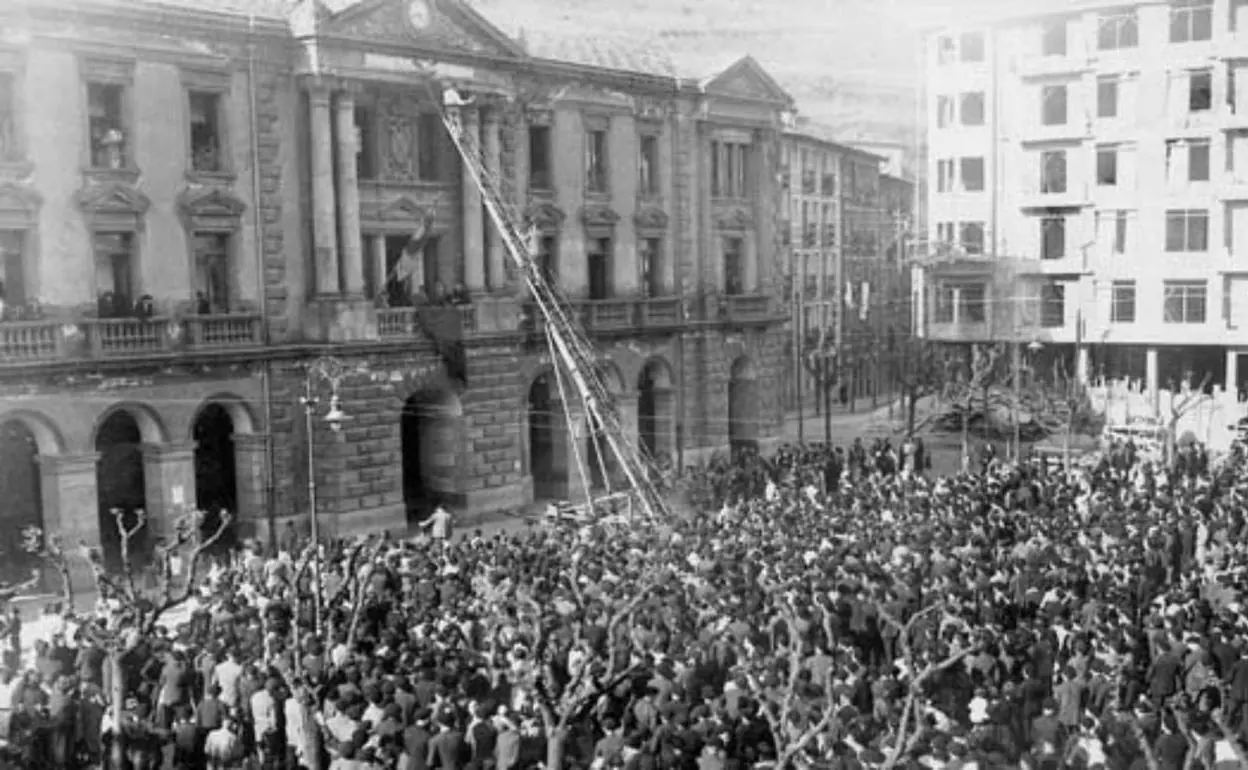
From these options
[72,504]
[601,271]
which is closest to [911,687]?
[72,504]

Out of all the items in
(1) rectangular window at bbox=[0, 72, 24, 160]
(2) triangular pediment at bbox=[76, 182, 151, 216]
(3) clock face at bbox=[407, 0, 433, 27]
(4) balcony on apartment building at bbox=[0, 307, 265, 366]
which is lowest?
(4) balcony on apartment building at bbox=[0, 307, 265, 366]

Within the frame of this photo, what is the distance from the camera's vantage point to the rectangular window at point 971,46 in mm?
54188

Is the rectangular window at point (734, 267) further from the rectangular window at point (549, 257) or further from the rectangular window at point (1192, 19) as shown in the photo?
the rectangular window at point (1192, 19)

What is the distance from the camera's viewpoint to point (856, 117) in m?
70.9

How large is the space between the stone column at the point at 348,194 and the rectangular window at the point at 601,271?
9.27 meters

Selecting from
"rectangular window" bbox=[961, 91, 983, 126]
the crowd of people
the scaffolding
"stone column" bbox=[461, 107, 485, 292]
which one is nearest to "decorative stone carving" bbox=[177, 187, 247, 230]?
the scaffolding

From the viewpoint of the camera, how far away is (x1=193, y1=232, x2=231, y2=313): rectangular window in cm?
3466

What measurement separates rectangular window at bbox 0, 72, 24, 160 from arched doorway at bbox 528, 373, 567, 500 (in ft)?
54.7

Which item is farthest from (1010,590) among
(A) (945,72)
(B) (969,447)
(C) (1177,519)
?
(A) (945,72)

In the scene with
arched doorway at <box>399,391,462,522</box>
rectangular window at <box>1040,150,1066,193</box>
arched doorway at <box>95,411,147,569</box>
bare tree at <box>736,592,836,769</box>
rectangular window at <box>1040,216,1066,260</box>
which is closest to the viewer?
bare tree at <box>736,592,836,769</box>

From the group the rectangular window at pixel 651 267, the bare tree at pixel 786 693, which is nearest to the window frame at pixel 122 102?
the rectangular window at pixel 651 267

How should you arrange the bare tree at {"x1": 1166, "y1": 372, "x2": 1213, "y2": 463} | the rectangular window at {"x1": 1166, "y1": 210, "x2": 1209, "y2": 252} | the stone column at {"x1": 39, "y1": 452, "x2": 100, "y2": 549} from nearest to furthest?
the stone column at {"x1": 39, "y1": 452, "x2": 100, "y2": 549}
the bare tree at {"x1": 1166, "y1": 372, "x2": 1213, "y2": 463}
the rectangular window at {"x1": 1166, "y1": 210, "x2": 1209, "y2": 252}

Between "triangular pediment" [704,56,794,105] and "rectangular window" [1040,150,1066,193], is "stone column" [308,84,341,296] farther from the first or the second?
"rectangular window" [1040,150,1066,193]

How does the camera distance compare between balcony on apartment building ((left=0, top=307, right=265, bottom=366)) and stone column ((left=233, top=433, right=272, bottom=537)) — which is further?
stone column ((left=233, top=433, right=272, bottom=537))
